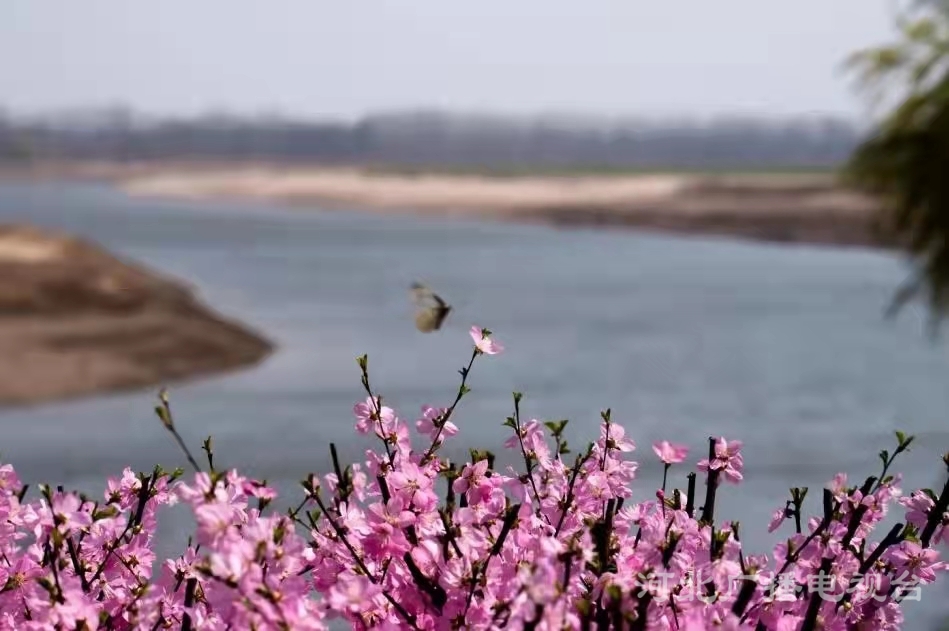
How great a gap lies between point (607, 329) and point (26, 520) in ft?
60.4

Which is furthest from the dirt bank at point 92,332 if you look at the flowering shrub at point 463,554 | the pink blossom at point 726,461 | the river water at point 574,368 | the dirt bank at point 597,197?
the dirt bank at point 597,197

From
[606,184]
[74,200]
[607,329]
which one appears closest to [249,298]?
[607,329]

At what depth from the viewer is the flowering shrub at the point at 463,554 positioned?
1.63m

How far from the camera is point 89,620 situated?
177cm

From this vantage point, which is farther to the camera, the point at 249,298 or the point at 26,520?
the point at 249,298

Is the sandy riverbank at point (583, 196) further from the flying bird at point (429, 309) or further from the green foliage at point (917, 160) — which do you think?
the flying bird at point (429, 309)

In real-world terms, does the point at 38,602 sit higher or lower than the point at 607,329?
higher

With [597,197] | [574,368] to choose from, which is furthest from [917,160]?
[597,197]

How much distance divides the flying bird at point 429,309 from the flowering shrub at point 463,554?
99 centimetres

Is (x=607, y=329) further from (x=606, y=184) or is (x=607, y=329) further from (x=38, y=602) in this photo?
(x=606, y=184)

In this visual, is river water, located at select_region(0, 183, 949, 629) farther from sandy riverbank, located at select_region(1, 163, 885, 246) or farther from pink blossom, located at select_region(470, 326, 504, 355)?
sandy riverbank, located at select_region(1, 163, 885, 246)

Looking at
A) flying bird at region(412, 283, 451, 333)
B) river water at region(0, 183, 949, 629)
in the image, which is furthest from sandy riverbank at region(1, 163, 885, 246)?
flying bird at region(412, 283, 451, 333)

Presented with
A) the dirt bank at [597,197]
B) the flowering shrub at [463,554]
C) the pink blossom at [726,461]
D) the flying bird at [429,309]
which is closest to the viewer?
the flowering shrub at [463,554]

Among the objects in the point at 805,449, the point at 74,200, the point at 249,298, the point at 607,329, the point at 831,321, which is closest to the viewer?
the point at 805,449
